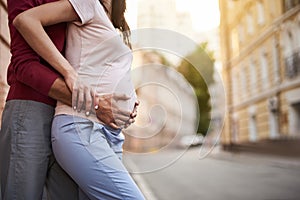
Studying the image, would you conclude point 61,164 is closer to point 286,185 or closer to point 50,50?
point 50,50

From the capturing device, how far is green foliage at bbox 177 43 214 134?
70cm

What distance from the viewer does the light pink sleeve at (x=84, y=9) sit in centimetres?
67

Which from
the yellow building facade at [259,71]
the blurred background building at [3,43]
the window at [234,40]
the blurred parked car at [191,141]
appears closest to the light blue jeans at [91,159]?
the blurred parked car at [191,141]

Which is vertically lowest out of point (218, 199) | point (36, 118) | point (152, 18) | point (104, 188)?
point (218, 199)

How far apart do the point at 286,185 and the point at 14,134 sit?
364cm

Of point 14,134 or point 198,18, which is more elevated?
point 198,18

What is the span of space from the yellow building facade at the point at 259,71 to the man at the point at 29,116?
0.42m

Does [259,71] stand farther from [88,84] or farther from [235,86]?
[88,84]

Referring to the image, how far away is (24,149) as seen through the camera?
25.8 inches

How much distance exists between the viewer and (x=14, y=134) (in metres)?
0.66

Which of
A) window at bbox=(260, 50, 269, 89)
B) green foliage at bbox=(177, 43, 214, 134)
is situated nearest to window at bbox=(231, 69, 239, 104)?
window at bbox=(260, 50, 269, 89)

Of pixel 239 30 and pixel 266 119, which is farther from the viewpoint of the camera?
pixel 266 119

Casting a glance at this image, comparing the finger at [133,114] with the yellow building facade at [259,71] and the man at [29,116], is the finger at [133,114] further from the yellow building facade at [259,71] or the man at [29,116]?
the yellow building facade at [259,71]

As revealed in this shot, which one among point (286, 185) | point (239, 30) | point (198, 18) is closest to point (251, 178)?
point (286, 185)
